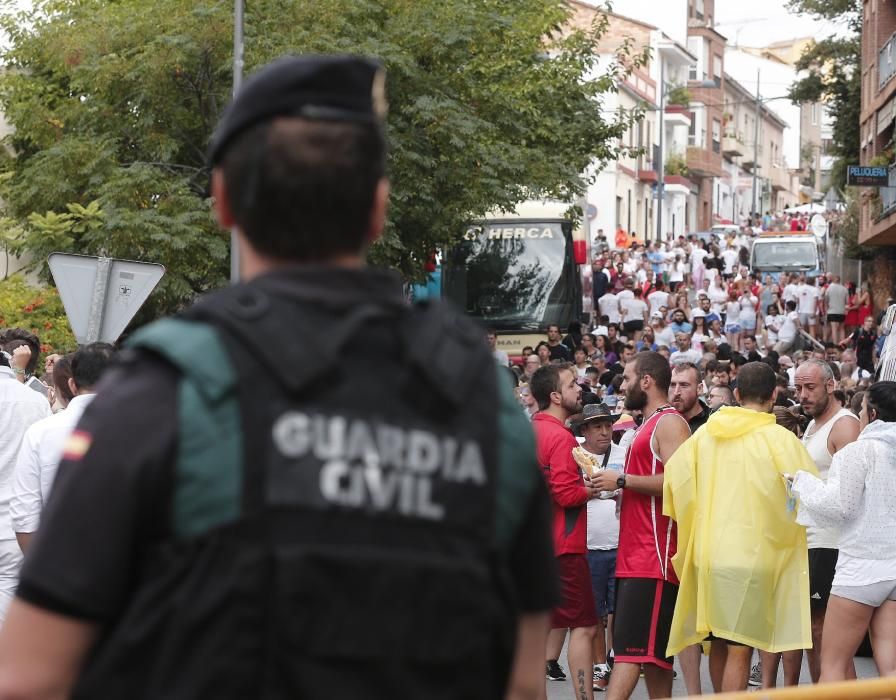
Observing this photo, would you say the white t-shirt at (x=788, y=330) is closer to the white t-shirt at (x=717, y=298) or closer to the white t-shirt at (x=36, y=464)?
the white t-shirt at (x=717, y=298)

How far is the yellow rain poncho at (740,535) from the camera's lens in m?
7.60

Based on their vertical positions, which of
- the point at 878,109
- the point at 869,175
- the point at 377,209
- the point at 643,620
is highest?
the point at 878,109

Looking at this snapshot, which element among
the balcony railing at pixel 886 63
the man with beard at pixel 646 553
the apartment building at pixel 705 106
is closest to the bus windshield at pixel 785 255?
the balcony railing at pixel 886 63

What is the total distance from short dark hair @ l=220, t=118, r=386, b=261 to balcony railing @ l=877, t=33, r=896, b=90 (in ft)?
112

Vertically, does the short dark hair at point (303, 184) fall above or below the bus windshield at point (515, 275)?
above

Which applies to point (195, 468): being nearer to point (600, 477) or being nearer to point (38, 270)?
point (600, 477)

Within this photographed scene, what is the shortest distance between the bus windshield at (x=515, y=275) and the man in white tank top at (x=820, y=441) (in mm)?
18644

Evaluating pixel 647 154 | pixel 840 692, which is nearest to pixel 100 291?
pixel 840 692

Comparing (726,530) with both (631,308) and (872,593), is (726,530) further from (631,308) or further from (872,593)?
(631,308)

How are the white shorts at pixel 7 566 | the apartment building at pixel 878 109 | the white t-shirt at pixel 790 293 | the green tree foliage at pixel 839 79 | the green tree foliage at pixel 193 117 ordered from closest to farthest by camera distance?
the white shorts at pixel 7 566 → the green tree foliage at pixel 193 117 → the apartment building at pixel 878 109 → the white t-shirt at pixel 790 293 → the green tree foliage at pixel 839 79

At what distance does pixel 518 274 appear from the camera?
92.0 ft

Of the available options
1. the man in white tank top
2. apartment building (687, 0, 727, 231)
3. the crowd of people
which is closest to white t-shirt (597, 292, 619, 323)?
the crowd of people

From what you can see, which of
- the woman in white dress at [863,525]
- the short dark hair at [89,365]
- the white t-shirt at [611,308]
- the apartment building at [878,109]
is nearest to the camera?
the short dark hair at [89,365]

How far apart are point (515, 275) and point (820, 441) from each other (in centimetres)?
1933
